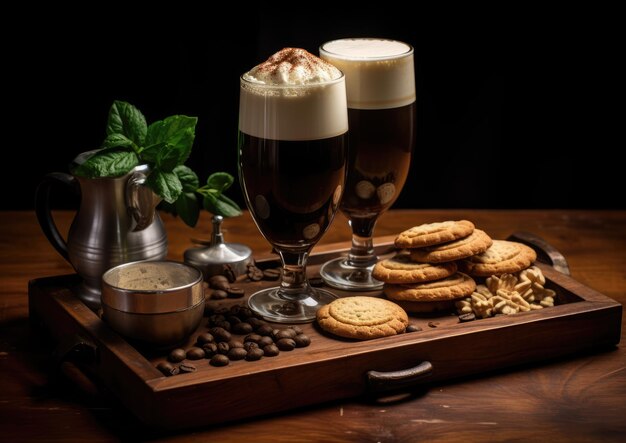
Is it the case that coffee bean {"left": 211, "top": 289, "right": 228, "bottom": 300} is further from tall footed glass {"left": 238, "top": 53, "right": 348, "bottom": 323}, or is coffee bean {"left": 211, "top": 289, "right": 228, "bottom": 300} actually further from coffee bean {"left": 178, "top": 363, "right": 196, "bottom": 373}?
coffee bean {"left": 178, "top": 363, "right": 196, "bottom": 373}

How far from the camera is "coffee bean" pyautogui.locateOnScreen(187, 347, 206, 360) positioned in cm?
145

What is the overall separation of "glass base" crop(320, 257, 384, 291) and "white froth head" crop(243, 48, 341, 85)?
15.9 inches

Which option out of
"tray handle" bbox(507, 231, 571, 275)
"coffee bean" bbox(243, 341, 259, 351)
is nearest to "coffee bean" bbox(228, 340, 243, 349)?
"coffee bean" bbox(243, 341, 259, 351)

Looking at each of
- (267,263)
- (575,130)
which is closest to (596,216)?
(575,130)

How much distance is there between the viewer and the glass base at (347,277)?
1.77 m

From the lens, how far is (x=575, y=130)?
277cm


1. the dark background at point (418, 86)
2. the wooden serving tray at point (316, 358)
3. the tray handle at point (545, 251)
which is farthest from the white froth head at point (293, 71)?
the dark background at point (418, 86)

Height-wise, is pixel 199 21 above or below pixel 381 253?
above

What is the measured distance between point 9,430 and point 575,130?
1.90 meters

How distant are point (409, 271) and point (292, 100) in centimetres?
34

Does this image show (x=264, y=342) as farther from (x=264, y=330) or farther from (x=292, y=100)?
(x=292, y=100)

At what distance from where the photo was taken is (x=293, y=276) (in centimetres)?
169

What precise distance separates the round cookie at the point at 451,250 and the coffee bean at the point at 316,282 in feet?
0.70

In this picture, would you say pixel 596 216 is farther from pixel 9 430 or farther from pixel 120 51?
pixel 9 430
